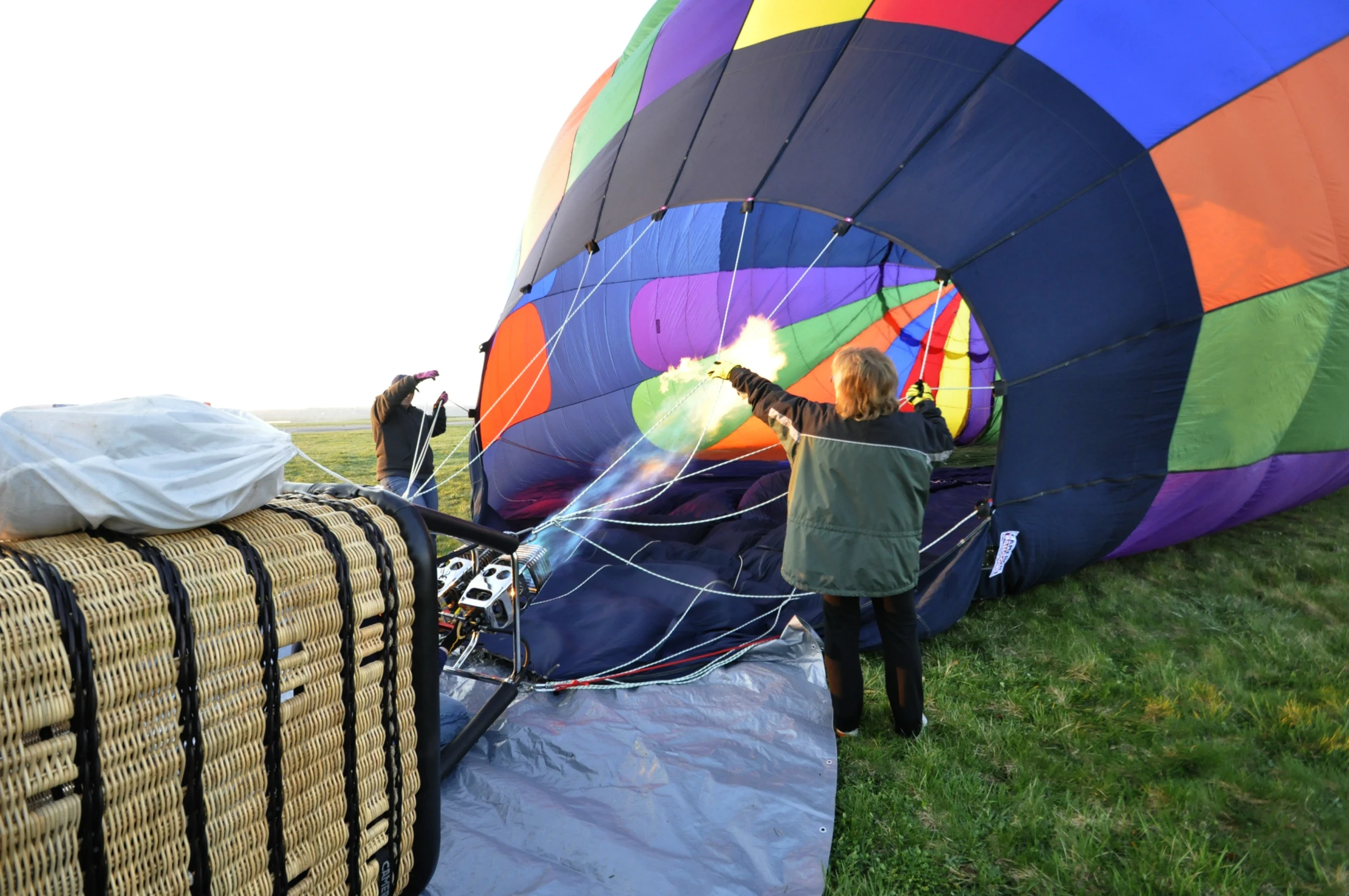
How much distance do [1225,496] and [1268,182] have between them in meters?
1.20

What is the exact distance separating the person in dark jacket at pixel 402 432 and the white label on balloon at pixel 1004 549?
2.71 meters

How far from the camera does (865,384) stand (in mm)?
1817

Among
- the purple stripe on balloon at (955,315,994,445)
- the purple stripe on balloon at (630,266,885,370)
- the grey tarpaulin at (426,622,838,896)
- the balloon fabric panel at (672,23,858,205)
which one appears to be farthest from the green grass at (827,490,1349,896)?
the purple stripe on balloon at (955,315,994,445)

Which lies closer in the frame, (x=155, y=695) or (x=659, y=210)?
(x=155, y=695)

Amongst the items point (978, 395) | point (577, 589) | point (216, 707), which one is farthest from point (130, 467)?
point (978, 395)

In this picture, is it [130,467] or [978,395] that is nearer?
[130,467]

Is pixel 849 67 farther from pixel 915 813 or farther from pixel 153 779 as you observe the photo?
pixel 153 779

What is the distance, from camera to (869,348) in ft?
6.32

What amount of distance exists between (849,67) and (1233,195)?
54.3 inches

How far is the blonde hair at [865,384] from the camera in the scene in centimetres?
182

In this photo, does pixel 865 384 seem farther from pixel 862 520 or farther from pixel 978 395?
pixel 978 395

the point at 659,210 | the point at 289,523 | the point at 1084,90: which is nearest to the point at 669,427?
the point at 659,210

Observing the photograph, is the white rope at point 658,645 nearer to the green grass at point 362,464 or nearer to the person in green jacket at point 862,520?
the person in green jacket at point 862,520

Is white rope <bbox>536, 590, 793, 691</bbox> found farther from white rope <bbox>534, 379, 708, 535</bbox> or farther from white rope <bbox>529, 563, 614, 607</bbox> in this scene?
white rope <bbox>534, 379, 708, 535</bbox>
